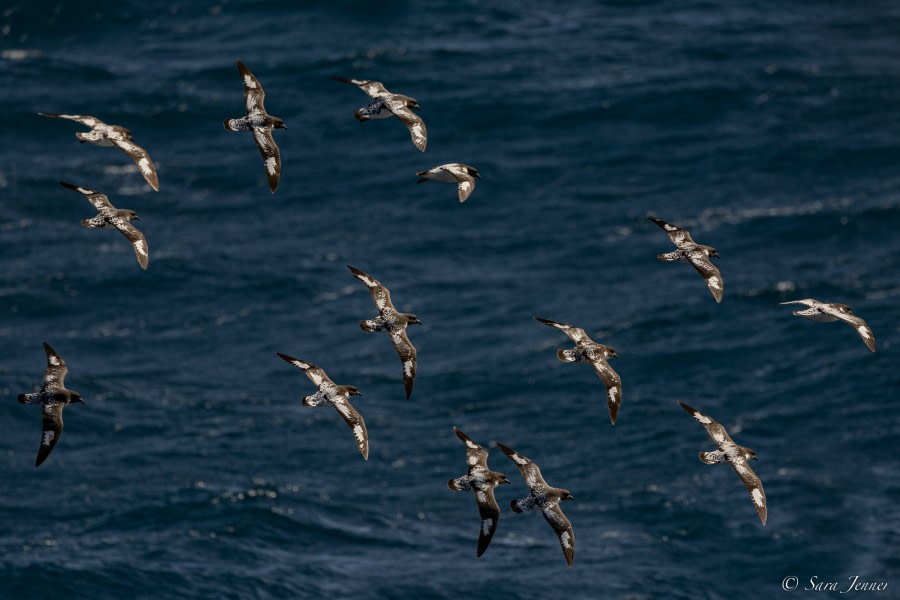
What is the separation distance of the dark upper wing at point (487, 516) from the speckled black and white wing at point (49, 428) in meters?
8.98

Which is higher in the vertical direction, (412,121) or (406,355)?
(412,121)

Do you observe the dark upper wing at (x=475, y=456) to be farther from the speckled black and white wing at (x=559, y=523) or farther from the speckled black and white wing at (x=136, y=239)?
the speckled black and white wing at (x=136, y=239)

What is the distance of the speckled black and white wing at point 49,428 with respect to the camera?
34.2 m

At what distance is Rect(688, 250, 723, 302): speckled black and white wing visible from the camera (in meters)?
36.9

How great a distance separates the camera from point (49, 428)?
35438 mm

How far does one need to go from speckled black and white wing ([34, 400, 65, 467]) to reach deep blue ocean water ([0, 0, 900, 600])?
2046cm

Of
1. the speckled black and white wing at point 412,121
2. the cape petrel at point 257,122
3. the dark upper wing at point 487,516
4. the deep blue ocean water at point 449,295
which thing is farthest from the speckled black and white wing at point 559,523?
the deep blue ocean water at point 449,295

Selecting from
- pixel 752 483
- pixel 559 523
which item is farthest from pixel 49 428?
pixel 752 483

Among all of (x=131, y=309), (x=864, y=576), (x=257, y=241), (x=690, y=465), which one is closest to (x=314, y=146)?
(x=257, y=241)

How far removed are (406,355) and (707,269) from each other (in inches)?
278

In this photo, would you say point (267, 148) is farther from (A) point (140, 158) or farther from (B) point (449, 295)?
(B) point (449, 295)

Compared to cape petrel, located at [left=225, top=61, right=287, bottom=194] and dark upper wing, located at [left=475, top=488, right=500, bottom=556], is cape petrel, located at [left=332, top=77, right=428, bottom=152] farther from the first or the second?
dark upper wing, located at [left=475, top=488, right=500, bottom=556]

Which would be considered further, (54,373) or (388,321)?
(388,321)

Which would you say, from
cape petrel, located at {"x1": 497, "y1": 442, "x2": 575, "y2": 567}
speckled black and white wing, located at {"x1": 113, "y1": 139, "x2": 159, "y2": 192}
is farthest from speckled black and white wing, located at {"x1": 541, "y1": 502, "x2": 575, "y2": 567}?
speckled black and white wing, located at {"x1": 113, "y1": 139, "x2": 159, "y2": 192}
